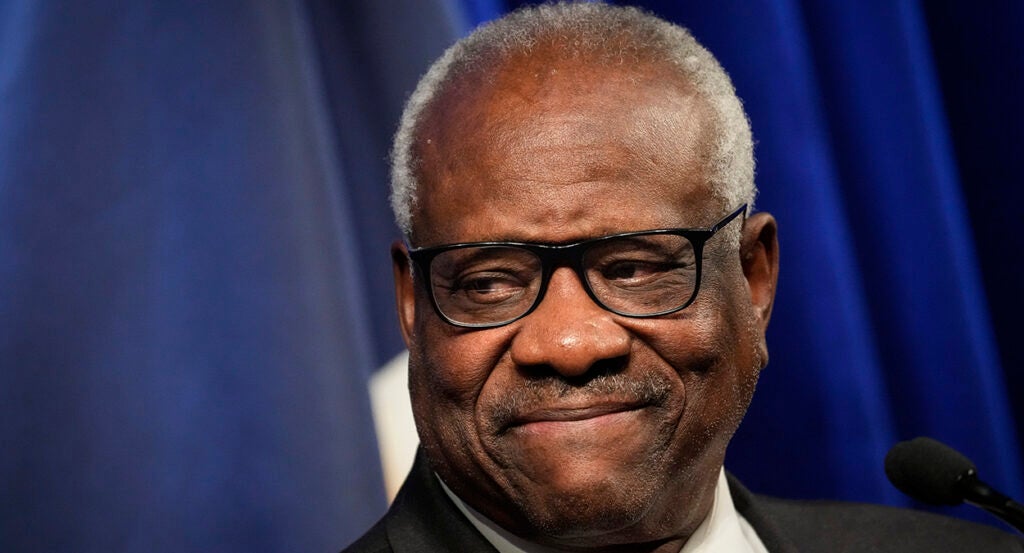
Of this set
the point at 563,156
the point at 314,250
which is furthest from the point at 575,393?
the point at 314,250

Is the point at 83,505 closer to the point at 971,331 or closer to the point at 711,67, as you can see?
the point at 711,67

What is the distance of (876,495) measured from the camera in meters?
2.43

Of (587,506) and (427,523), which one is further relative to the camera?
(427,523)

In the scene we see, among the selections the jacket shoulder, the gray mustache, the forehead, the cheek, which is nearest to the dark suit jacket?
the jacket shoulder

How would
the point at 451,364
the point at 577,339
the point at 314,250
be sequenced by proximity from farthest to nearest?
the point at 314,250
the point at 451,364
the point at 577,339

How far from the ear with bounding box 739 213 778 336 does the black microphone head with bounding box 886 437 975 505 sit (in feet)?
1.00

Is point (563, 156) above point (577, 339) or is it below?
above

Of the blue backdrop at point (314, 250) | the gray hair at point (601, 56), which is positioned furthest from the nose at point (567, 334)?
the blue backdrop at point (314, 250)

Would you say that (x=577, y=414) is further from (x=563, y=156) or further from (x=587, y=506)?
(x=563, y=156)

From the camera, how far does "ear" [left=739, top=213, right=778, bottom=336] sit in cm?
168

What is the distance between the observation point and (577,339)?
55.3 inches

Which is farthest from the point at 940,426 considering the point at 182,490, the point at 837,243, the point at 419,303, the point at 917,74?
the point at 182,490

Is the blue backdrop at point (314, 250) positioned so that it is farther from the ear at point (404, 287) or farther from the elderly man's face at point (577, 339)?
the elderly man's face at point (577, 339)

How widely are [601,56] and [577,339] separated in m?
0.39
